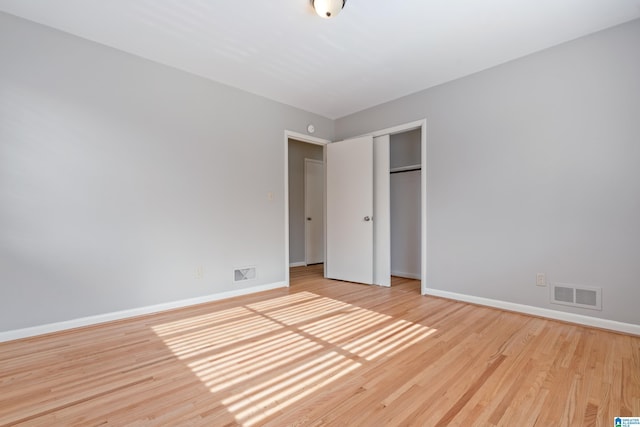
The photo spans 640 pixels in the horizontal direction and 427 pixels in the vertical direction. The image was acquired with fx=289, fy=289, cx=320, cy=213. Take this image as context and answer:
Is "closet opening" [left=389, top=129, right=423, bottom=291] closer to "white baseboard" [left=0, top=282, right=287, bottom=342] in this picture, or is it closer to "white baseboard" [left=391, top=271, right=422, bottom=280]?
"white baseboard" [left=391, top=271, right=422, bottom=280]

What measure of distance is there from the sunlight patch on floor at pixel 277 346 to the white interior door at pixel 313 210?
2857 mm

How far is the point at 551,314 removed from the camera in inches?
109

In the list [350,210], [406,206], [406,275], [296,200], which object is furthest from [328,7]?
[296,200]

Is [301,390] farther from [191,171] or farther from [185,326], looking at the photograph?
[191,171]

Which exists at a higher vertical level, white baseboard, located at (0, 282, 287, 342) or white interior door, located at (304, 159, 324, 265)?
white interior door, located at (304, 159, 324, 265)

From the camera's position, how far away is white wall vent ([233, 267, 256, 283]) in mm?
3623

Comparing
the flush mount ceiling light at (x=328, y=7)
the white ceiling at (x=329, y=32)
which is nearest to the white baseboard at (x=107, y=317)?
the white ceiling at (x=329, y=32)

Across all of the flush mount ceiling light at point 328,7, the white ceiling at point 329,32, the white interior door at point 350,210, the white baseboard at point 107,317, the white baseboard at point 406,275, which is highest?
the white ceiling at point 329,32

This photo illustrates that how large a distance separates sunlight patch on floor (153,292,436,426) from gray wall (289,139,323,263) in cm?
263

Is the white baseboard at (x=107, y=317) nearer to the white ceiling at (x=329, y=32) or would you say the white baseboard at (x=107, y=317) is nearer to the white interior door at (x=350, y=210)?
the white interior door at (x=350, y=210)

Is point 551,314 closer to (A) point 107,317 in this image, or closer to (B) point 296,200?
(A) point 107,317

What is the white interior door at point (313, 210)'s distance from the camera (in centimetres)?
601

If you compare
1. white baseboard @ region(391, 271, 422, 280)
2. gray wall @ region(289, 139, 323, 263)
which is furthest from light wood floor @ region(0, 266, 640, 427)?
gray wall @ region(289, 139, 323, 263)

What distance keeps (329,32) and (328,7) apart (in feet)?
1.32
